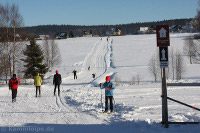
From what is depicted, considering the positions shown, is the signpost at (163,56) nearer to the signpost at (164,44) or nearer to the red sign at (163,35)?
the signpost at (164,44)

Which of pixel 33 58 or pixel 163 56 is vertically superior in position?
pixel 33 58

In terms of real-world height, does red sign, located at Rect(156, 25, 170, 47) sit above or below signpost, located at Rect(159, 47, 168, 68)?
above

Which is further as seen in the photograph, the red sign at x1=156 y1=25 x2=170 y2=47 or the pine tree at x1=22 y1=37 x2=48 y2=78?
the pine tree at x1=22 y1=37 x2=48 y2=78

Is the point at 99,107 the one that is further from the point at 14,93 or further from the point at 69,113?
the point at 14,93

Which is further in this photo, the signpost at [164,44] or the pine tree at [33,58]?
the pine tree at [33,58]

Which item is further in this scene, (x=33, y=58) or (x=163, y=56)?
(x=33, y=58)

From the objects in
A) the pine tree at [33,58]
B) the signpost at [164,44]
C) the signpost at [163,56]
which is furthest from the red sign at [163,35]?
the pine tree at [33,58]

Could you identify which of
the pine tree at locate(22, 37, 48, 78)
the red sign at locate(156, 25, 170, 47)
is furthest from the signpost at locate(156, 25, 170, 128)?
the pine tree at locate(22, 37, 48, 78)

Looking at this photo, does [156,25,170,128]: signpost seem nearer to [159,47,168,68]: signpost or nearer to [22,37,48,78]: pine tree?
[159,47,168,68]: signpost

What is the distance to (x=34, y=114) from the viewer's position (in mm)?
8547

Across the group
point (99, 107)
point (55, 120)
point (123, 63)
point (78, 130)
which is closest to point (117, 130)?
point (78, 130)

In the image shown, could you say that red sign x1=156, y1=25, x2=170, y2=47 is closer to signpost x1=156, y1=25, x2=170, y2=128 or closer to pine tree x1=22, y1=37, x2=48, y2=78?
signpost x1=156, y1=25, x2=170, y2=128

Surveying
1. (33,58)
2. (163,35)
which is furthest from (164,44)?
(33,58)

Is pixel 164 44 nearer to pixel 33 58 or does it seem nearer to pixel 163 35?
pixel 163 35
